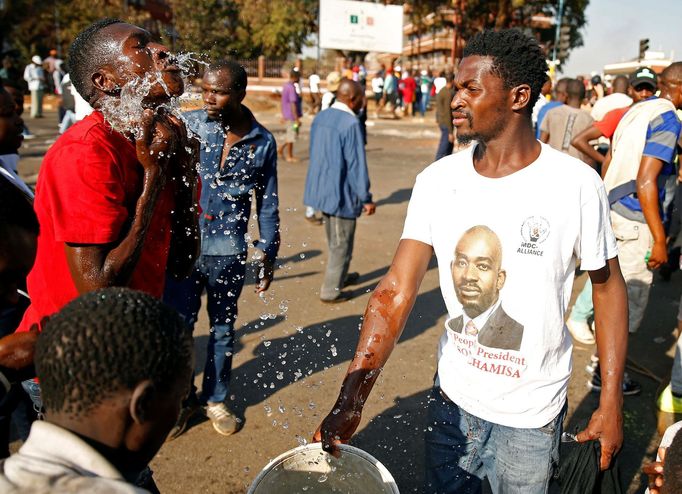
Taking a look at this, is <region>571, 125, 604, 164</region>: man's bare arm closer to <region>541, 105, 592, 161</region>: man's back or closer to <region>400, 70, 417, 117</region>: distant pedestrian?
<region>541, 105, 592, 161</region>: man's back

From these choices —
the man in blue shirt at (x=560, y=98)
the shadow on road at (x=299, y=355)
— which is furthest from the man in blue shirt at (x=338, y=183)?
the man in blue shirt at (x=560, y=98)

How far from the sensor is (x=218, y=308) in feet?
11.4

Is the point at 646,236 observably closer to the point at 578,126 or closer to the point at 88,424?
the point at 578,126

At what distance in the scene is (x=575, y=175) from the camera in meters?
1.86

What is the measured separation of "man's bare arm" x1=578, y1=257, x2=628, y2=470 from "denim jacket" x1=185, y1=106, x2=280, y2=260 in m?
2.17

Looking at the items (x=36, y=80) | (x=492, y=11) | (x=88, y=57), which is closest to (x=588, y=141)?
(x=88, y=57)

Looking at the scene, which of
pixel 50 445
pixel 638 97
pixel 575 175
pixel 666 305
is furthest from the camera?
pixel 666 305

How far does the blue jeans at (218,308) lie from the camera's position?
11.4 feet

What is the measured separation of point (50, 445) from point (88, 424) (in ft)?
0.29

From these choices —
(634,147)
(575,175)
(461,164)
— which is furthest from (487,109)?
(634,147)

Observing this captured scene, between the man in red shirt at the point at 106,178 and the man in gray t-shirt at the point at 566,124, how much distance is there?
5.57 meters

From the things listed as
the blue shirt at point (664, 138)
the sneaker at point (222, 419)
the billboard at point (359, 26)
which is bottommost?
the sneaker at point (222, 419)

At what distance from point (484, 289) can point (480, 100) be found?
0.66 metres

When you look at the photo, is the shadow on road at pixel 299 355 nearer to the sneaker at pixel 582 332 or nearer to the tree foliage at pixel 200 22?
the sneaker at pixel 582 332
